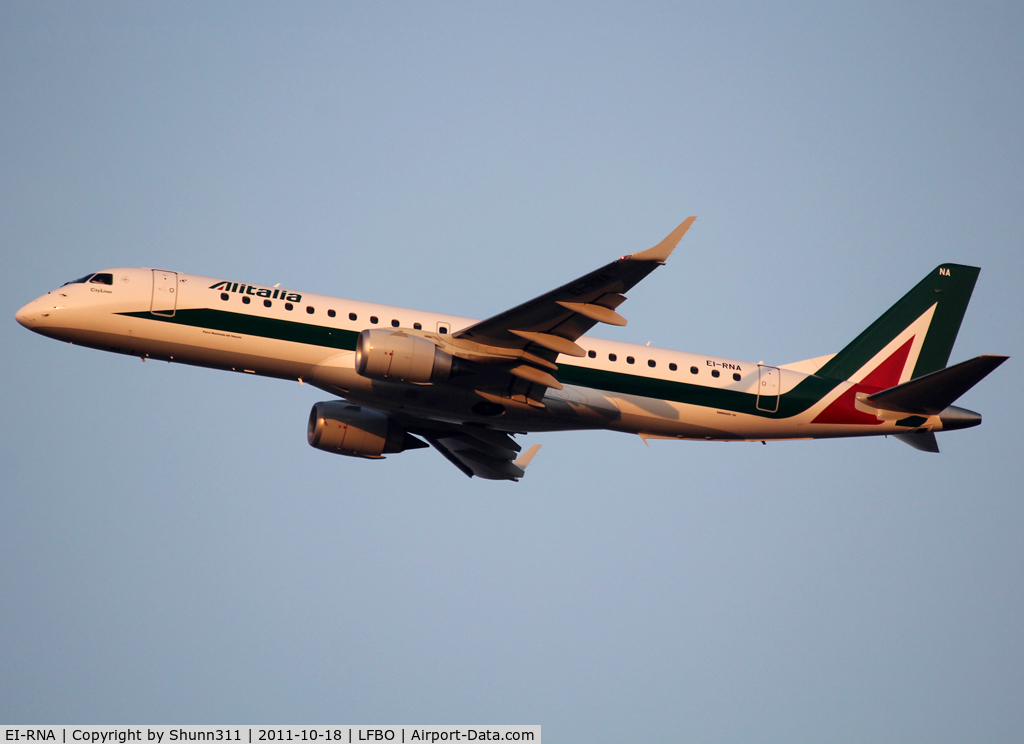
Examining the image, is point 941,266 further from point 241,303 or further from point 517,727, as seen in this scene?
point 241,303

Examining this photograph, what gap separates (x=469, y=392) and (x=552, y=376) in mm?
2756

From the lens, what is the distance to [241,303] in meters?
32.5

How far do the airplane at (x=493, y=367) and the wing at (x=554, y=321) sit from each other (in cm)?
5

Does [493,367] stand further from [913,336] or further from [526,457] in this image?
[913,336]

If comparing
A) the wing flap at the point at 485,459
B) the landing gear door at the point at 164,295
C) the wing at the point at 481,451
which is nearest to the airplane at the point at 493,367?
the landing gear door at the point at 164,295

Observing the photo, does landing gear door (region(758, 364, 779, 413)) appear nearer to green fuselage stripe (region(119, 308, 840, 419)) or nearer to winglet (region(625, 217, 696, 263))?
green fuselage stripe (region(119, 308, 840, 419))

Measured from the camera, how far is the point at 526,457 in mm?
40031

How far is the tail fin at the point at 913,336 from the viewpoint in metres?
37.9

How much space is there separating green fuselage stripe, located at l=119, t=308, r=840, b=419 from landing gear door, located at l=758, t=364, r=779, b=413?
0.57ft

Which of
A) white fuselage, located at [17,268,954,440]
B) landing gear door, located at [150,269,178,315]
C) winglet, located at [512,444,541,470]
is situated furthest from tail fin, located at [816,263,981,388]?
landing gear door, located at [150,269,178,315]

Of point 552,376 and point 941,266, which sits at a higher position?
point 941,266

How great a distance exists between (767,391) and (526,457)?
9990mm

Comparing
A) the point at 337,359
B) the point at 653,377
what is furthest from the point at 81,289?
the point at 653,377

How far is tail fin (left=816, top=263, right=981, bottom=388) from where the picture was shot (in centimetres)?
3794
